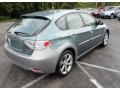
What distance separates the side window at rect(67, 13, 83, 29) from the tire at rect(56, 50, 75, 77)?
29.2 inches

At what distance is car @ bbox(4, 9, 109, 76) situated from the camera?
148 inches

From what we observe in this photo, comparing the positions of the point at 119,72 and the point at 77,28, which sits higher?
the point at 77,28

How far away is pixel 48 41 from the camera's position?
3.75 meters

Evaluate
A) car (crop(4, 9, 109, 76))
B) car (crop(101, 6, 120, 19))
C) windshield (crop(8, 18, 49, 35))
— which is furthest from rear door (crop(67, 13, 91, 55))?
car (crop(101, 6, 120, 19))

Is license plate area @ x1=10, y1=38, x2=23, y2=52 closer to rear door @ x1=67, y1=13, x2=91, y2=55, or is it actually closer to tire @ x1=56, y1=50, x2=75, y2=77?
tire @ x1=56, y1=50, x2=75, y2=77

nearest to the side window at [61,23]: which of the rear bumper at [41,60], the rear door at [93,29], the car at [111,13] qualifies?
the rear bumper at [41,60]

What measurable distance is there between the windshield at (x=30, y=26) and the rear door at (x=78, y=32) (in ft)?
2.43

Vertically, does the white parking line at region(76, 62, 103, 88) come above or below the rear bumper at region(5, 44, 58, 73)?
below

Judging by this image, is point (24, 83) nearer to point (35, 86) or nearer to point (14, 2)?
point (35, 86)

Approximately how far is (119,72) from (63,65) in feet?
5.09

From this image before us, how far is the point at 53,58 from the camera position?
3.83 metres

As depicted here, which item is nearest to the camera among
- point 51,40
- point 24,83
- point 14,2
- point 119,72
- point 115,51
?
point 51,40

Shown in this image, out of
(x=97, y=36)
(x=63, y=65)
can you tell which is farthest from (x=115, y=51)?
(x=63, y=65)

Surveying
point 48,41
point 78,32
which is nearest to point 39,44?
point 48,41
